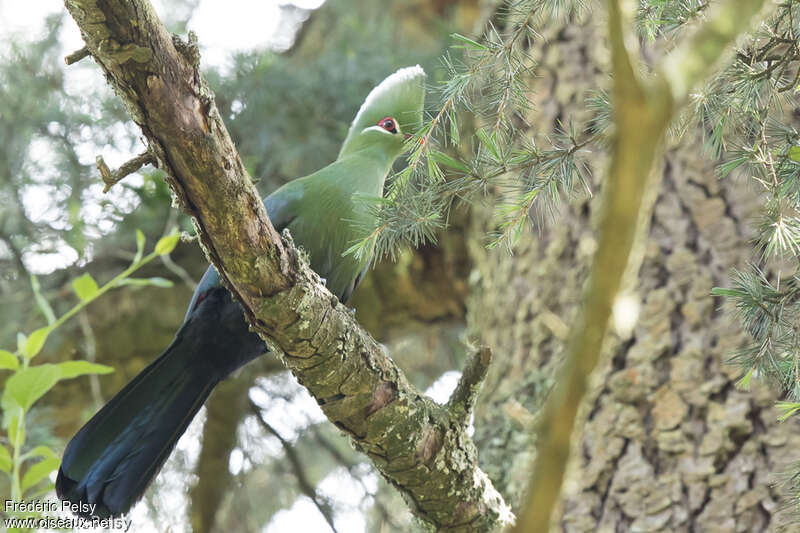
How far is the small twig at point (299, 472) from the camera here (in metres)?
2.62

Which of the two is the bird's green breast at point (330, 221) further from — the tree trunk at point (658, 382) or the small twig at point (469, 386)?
the tree trunk at point (658, 382)

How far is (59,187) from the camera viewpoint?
2.75 meters

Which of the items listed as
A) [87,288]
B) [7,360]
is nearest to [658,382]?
[87,288]

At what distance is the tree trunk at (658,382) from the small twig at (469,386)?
0.17 meters

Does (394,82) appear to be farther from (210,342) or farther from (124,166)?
(124,166)

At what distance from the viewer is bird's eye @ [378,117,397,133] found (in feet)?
6.47

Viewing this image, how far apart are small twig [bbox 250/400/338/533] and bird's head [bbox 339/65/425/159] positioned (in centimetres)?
122

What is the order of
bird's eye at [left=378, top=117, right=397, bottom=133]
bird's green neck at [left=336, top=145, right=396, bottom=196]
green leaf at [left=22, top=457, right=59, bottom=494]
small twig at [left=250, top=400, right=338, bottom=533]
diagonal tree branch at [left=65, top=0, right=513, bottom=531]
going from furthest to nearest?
small twig at [left=250, top=400, right=338, bottom=533]
bird's eye at [left=378, top=117, right=397, bottom=133]
bird's green neck at [left=336, top=145, right=396, bottom=196]
green leaf at [left=22, top=457, right=59, bottom=494]
diagonal tree branch at [left=65, top=0, right=513, bottom=531]

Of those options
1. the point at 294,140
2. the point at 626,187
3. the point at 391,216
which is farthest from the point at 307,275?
the point at 294,140

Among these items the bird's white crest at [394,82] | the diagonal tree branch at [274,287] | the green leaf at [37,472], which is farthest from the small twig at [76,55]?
the bird's white crest at [394,82]

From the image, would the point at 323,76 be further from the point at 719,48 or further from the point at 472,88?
the point at 719,48

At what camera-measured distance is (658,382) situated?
188 cm

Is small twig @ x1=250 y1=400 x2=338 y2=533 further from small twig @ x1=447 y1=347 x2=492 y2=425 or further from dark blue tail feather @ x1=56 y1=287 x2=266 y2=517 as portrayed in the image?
small twig @ x1=447 y1=347 x2=492 y2=425

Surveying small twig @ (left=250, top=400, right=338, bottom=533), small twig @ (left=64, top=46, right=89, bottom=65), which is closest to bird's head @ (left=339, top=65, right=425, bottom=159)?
small twig @ (left=64, top=46, right=89, bottom=65)
